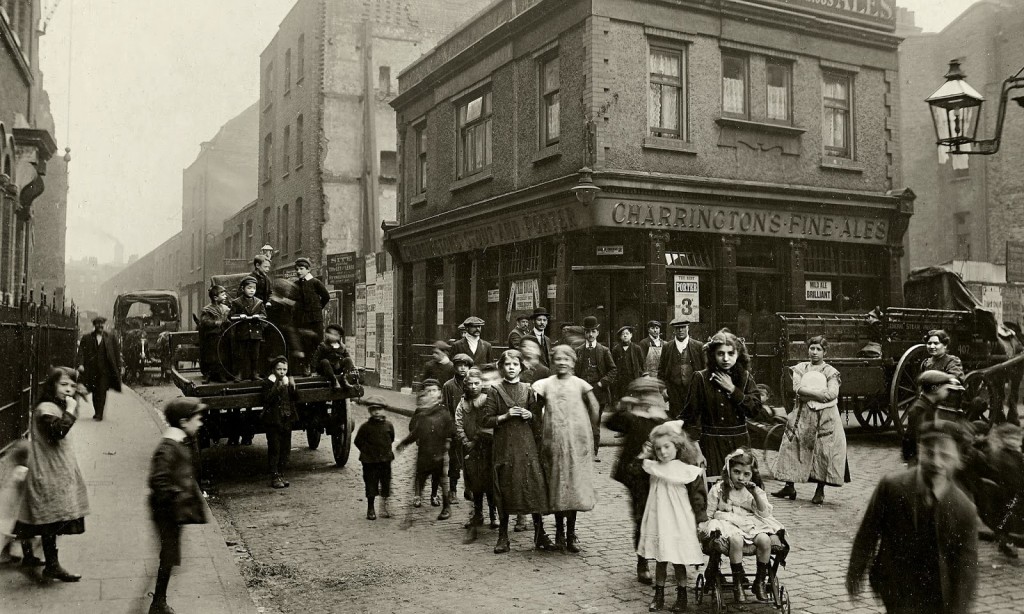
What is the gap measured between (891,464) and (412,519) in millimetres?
6317

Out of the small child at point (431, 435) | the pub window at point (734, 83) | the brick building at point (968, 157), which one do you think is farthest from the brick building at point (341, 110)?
the small child at point (431, 435)

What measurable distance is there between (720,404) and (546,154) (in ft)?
33.8

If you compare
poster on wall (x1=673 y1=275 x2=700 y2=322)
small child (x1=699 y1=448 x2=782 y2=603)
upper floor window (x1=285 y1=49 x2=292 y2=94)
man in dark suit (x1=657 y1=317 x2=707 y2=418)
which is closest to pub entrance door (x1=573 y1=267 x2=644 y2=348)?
poster on wall (x1=673 y1=275 x2=700 y2=322)

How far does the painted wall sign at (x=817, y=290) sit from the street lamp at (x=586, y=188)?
5.43 metres

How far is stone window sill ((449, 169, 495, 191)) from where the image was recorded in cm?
1814

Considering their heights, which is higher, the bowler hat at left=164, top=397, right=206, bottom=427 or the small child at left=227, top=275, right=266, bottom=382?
the small child at left=227, top=275, right=266, bottom=382

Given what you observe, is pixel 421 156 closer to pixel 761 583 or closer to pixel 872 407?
pixel 872 407

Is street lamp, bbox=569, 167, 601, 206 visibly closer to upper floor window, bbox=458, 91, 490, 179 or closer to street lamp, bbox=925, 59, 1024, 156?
upper floor window, bbox=458, 91, 490, 179

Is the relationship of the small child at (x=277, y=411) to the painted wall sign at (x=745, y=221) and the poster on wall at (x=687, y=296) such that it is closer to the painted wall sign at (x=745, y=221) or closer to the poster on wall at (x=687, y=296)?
the painted wall sign at (x=745, y=221)

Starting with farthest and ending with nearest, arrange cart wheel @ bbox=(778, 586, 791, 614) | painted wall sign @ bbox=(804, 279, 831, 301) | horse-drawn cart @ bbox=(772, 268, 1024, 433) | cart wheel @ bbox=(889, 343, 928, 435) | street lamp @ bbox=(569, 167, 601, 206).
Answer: painted wall sign @ bbox=(804, 279, 831, 301), street lamp @ bbox=(569, 167, 601, 206), horse-drawn cart @ bbox=(772, 268, 1024, 433), cart wheel @ bbox=(889, 343, 928, 435), cart wheel @ bbox=(778, 586, 791, 614)

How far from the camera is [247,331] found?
9.88 metres

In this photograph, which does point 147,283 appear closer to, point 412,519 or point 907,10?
point 907,10

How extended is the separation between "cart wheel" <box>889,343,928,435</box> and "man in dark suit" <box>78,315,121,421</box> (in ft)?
43.3

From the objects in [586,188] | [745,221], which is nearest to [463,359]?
[586,188]
